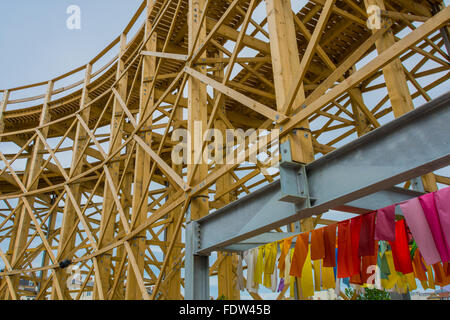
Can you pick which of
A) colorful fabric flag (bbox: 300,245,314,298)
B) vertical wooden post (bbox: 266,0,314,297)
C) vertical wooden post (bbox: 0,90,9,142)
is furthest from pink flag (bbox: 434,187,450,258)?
vertical wooden post (bbox: 0,90,9,142)

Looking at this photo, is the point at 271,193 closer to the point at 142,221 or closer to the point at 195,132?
the point at 195,132

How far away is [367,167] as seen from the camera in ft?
12.7

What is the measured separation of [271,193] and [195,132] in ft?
9.37

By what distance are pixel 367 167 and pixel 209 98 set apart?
24.2 ft

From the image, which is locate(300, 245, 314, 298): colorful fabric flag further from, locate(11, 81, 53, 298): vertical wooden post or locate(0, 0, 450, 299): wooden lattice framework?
locate(11, 81, 53, 298): vertical wooden post

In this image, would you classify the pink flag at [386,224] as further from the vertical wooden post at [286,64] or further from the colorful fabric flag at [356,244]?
the vertical wooden post at [286,64]

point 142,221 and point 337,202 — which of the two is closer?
point 337,202

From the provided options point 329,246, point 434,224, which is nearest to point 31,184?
point 329,246

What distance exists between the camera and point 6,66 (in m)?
20.1

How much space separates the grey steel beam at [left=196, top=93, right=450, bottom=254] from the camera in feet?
11.0

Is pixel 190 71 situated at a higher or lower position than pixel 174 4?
lower

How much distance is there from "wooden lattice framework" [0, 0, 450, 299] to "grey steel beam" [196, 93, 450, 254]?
57 centimetres

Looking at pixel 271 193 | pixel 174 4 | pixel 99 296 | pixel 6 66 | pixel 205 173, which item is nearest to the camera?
pixel 271 193
